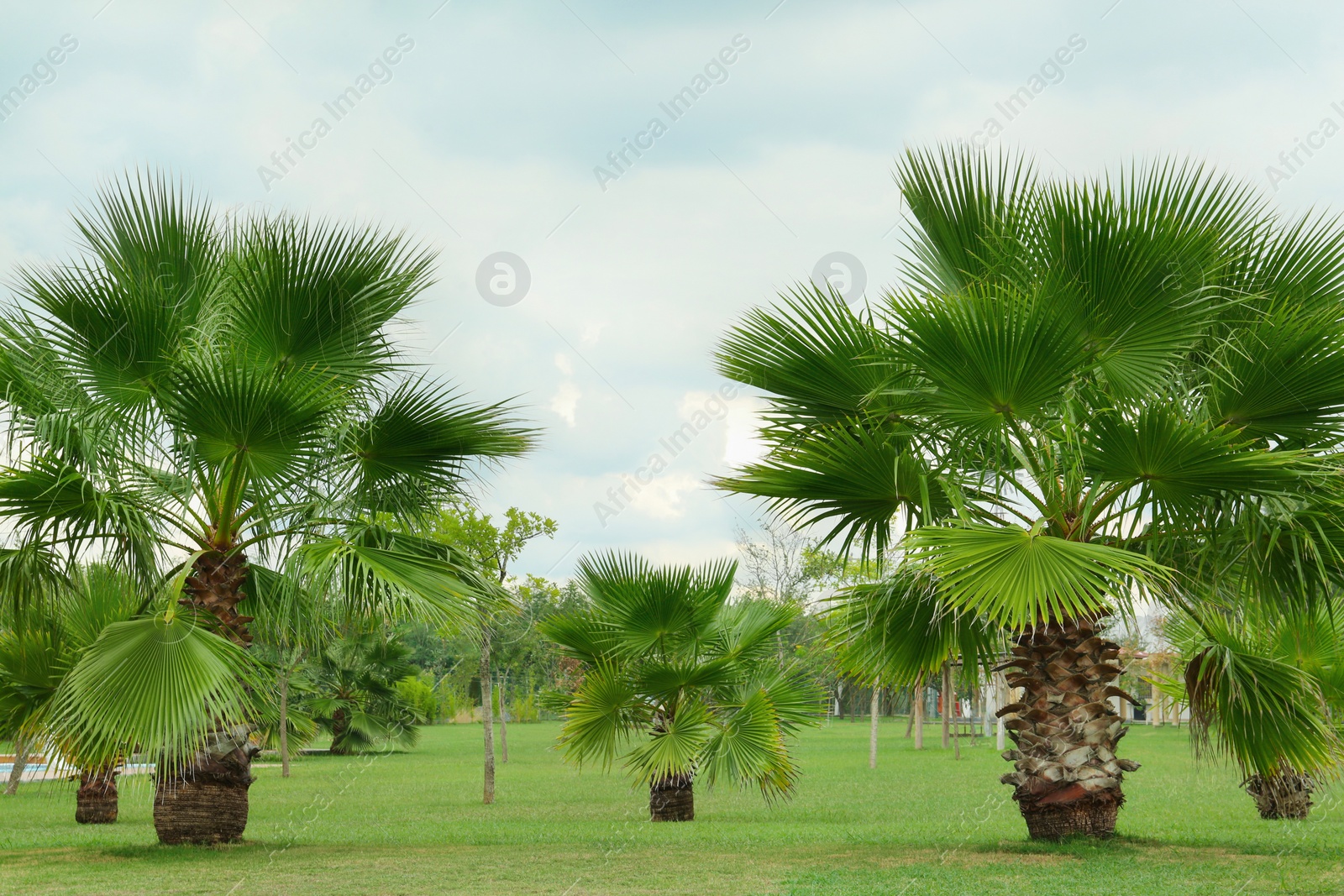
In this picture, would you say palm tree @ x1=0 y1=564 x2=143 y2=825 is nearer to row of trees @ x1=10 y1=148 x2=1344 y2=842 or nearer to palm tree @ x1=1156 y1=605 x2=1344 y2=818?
row of trees @ x1=10 y1=148 x2=1344 y2=842

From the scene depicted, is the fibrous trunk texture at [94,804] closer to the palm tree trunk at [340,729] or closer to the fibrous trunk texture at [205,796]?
the fibrous trunk texture at [205,796]

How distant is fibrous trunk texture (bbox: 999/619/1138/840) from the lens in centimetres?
821

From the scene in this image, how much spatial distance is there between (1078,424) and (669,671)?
6197 mm

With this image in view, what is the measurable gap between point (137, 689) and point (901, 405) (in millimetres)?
6169

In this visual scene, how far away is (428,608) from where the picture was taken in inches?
335

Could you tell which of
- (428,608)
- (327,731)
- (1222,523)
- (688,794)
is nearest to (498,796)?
(688,794)

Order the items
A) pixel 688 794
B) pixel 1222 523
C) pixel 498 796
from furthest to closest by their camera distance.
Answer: pixel 498 796
pixel 688 794
pixel 1222 523

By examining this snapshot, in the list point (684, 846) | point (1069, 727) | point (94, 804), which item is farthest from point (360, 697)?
point (1069, 727)

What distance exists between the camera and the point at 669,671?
1246 cm

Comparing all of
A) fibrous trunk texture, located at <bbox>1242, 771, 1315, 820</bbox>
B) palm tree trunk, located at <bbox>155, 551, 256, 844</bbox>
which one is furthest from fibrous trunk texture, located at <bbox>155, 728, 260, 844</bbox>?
fibrous trunk texture, located at <bbox>1242, 771, 1315, 820</bbox>

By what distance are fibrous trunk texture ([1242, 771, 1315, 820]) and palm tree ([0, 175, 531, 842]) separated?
9228 mm

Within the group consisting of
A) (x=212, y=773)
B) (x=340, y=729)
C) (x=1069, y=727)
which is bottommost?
(x=340, y=729)

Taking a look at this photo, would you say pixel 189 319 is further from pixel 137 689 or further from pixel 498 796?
pixel 498 796

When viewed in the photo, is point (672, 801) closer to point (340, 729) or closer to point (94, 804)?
point (94, 804)
